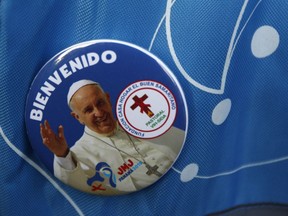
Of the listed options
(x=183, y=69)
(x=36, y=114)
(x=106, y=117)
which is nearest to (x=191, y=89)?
(x=183, y=69)

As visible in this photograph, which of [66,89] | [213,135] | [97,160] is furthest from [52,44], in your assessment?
[213,135]

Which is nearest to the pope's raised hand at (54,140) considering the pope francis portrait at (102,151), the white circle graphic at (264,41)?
the pope francis portrait at (102,151)

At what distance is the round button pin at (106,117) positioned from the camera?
0.71m

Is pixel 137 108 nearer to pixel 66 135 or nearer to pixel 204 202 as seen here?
pixel 66 135

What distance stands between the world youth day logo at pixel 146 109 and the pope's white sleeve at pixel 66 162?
99mm

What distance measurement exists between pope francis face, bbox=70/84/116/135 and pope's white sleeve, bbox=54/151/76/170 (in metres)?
0.06

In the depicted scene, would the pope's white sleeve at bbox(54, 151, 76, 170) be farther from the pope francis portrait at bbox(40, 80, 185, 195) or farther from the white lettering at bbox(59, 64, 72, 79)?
the white lettering at bbox(59, 64, 72, 79)

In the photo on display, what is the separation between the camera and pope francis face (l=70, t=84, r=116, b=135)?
727 mm

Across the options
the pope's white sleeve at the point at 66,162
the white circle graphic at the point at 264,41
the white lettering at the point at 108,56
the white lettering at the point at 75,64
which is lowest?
the white circle graphic at the point at 264,41

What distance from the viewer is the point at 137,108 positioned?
758mm

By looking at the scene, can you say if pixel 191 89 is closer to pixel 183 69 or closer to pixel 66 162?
pixel 183 69

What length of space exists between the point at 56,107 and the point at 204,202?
1.13 feet

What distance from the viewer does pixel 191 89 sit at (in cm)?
78

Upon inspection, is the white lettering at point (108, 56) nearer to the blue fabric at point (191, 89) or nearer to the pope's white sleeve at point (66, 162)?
the blue fabric at point (191, 89)
